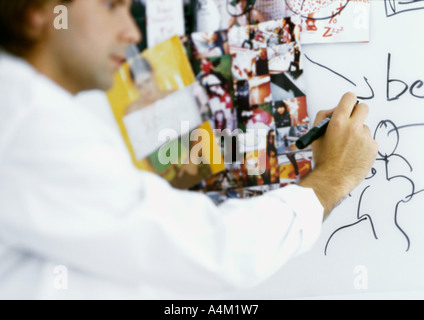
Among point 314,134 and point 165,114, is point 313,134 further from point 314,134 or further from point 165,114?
point 165,114

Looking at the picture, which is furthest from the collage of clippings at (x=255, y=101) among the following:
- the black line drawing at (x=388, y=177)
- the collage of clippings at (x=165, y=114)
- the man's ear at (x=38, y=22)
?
the man's ear at (x=38, y=22)

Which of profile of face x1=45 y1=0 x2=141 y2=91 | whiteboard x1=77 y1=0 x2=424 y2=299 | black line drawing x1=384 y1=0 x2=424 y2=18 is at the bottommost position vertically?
whiteboard x1=77 y1=0 x2=424 y2=299

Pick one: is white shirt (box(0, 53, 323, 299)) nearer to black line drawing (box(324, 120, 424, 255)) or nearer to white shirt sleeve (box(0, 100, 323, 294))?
white shirt sleeve (box(0, 100, 323, 294))

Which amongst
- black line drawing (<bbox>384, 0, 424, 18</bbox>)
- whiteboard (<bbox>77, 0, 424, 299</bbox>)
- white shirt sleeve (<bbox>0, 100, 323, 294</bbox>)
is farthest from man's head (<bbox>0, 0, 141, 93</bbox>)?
black line drawing (<bbox>384, 0, 424, 18</bbox>)

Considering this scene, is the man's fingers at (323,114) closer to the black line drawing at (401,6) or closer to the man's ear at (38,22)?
the black line drawing at (401,6)

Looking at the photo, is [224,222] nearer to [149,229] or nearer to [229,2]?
[149,229]

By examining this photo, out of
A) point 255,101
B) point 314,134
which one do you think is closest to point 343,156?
point 314,134

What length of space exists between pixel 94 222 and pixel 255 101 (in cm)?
35

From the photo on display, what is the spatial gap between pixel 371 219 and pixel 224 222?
33 cm

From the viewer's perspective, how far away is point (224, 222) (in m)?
0.45

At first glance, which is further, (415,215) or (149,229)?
(415,215)

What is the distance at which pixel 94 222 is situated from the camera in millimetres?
389

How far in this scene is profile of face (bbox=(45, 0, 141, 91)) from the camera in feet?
1.57
